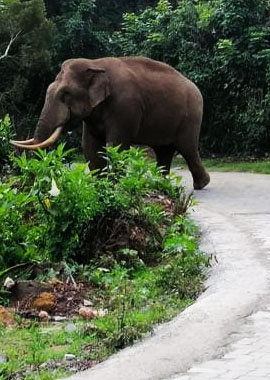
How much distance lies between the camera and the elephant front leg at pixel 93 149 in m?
12.3

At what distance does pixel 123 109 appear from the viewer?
12016 millimetres

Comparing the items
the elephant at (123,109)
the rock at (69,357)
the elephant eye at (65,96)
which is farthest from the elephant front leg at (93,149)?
the rock at (69,357)

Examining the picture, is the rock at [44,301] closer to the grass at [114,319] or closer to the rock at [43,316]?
the rock at [43,316]

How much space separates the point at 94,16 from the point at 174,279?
1934 centimetres

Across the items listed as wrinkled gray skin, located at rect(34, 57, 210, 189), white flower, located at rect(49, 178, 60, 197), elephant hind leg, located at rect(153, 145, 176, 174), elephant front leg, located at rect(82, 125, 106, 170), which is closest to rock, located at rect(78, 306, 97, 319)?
white flower, located at rect(49, 178, 60, 197)

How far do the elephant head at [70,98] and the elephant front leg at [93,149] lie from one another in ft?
2.25

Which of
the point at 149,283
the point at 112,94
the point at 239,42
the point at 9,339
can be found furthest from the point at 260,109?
the point at 9,339

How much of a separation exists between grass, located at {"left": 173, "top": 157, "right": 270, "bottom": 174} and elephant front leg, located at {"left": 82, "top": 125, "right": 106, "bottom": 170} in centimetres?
460

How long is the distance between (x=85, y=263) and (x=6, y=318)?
1.66 meters

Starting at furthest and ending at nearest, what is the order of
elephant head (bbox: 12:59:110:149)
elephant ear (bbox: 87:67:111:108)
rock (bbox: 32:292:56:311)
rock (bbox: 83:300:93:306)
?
elephant ear (bbox: 87:67:111:108), elephant head (bbox: 12:59:110:149), rock (bbox: 83:300:93:306), rock (bbox: 32:292:56:311)

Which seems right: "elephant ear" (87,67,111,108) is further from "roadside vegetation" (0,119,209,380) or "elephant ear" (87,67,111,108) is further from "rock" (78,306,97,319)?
"rock" (78,306,97,319)

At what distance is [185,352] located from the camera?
16.4 feet

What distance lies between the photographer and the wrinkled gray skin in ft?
38.0

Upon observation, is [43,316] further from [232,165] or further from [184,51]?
[184,51]
